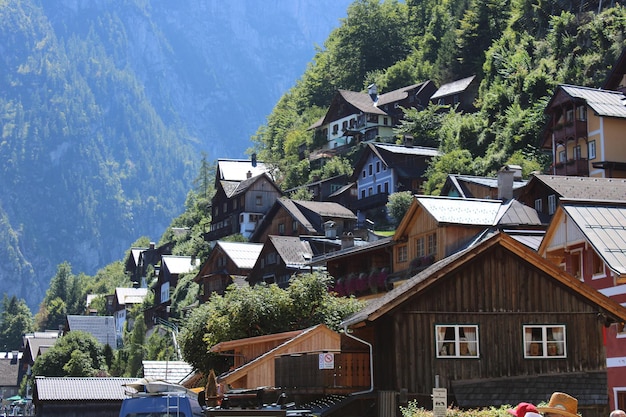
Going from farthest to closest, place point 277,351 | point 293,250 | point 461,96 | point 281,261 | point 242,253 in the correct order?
point 461,96, point 242,253, point 293,250, point 281,261, point 277,351

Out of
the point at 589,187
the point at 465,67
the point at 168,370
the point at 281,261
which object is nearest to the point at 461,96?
the point at 465,67

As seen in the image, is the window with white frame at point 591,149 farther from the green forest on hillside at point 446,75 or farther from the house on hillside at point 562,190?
the house on hillside at point 562,190

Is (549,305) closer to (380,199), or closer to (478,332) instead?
(478,332)

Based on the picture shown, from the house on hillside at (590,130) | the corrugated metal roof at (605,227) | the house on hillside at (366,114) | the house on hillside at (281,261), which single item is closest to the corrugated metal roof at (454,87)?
the house on hillside at (366,114)

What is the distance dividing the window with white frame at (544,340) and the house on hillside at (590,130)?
3456cm

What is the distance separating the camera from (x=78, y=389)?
59312 mm

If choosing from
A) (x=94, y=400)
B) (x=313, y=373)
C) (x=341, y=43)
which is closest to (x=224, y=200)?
(x=341, y=43)

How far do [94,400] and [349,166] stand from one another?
197ft

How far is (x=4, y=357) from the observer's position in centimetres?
14900

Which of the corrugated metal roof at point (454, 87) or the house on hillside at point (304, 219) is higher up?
the corrugated metal roof at point (454, 87)

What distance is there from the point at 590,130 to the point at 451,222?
1990 centimetres

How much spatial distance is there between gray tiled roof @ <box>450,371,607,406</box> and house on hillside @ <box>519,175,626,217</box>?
1484 cm

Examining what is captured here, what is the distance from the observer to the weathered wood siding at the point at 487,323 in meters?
31.4

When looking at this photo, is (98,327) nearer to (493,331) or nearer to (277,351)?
(277,351)
